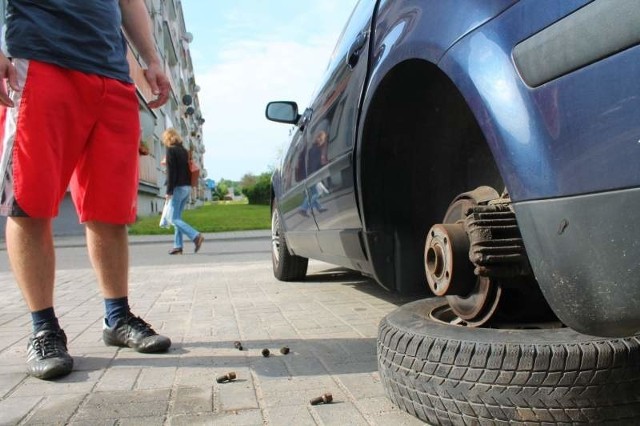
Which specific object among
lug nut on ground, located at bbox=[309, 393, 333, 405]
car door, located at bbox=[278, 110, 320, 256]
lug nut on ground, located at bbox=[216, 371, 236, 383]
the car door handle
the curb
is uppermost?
the car door handle

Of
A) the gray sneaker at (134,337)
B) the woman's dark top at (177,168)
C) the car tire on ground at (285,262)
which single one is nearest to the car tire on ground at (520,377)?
the gray sneaker at (134,337)

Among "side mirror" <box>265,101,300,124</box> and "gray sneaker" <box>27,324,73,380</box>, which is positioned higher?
"side mirror" <box>265,101,300,124</box>

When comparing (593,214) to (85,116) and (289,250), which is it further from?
(289,250)

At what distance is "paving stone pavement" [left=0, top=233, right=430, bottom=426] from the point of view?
215 centimetres

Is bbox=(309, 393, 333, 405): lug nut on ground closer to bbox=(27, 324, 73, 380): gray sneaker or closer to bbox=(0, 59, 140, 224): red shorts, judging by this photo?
bbox=(27, 324, 73, 380): gray sneaker

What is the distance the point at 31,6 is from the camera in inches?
107

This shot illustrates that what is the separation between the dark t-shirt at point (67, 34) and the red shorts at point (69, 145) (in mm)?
51

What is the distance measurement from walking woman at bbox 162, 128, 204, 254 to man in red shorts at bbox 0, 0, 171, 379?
6.70 m

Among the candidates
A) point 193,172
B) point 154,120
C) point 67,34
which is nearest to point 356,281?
point 67,34

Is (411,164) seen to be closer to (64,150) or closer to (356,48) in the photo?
(356,48)

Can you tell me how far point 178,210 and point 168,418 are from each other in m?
8.04

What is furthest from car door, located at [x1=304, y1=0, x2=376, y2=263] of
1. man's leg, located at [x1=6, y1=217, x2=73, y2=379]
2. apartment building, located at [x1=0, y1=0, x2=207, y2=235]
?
man's leg, located at [x1=6, y1=217, x2=73, y2=379]

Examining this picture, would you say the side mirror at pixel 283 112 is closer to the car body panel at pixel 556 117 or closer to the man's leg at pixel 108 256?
the man's leg at pixel 108 256

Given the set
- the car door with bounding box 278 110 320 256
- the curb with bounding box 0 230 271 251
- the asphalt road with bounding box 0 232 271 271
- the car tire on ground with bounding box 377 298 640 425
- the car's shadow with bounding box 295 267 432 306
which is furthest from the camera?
the curb with bounding box 0 230 271 251
